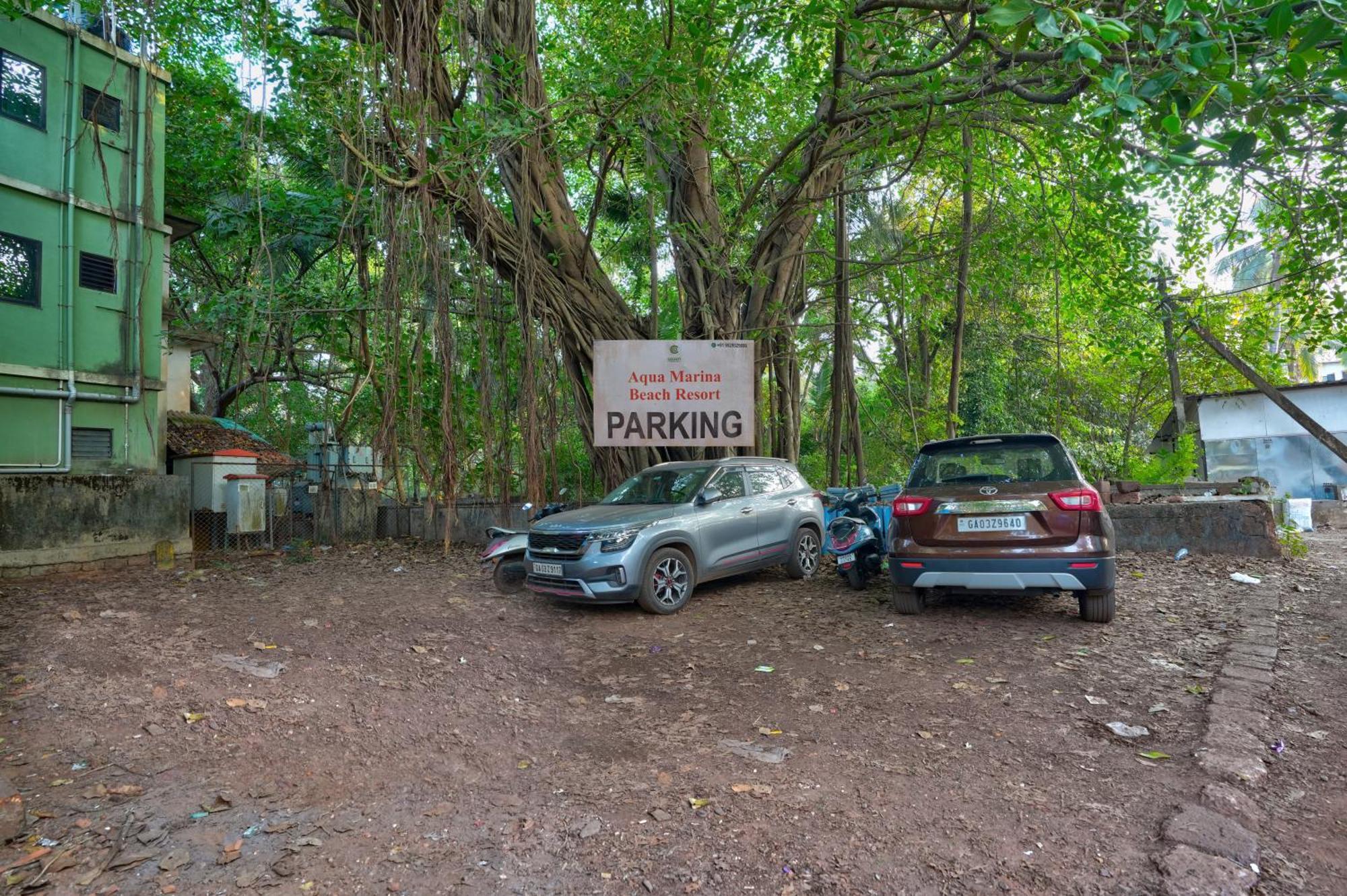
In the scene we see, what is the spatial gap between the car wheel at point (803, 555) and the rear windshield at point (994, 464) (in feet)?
7.21

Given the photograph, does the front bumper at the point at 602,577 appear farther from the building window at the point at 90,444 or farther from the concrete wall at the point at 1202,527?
the building window at the point at 90,444

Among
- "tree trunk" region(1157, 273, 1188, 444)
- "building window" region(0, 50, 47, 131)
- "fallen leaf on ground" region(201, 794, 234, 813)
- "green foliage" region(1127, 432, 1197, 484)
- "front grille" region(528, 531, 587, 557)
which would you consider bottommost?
"fallen leaf on ground" region(201, 794, 234, 813)

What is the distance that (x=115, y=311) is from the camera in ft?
32.0

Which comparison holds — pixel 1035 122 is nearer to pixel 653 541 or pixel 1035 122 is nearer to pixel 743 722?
pixel 653 541

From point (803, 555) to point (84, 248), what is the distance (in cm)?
998

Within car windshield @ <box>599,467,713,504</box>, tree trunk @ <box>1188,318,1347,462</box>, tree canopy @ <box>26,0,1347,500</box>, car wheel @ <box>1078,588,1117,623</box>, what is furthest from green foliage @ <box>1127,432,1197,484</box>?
car windshield @ <box>599,467,713,504</box>

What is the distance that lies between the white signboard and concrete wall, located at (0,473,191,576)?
6.12m

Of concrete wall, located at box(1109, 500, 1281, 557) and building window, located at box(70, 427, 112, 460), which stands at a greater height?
building window, located at box(70, 427, 112, 460)

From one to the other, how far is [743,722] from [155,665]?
12.4 feet

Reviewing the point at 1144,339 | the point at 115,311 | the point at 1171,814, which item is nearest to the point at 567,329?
the point at 115,311

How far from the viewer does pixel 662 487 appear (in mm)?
7625

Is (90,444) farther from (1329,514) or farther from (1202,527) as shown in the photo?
(1329,514)

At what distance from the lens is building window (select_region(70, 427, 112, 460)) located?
9.32 m

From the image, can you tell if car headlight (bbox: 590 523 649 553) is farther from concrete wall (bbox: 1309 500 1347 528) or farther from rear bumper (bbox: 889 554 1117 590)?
concrete wall (bbox: 1309 500 1347 528)
